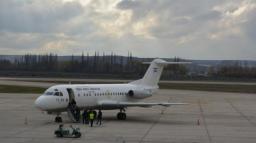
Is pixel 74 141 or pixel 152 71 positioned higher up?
pixel 152 71

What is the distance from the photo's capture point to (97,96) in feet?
131

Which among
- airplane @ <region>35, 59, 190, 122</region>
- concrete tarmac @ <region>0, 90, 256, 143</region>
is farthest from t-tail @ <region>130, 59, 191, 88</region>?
concrete tarmac @ <region>0, 90, 256, 143</region>

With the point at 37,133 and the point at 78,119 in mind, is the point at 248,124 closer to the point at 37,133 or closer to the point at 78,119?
the point at 78,119

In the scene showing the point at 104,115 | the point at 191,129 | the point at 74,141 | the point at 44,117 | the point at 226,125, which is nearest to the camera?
the point at 74,141

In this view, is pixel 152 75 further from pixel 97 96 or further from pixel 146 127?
pixel 146 127

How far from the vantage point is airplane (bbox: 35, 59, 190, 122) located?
3741 centimetres

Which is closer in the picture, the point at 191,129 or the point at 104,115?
the point at 191,129

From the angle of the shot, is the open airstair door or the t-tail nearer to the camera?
the open airstair door

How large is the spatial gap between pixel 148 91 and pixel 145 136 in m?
14.0

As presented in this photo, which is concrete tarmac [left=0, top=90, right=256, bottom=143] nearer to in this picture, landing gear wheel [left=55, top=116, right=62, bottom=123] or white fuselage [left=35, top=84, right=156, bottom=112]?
landing gear wheel [left=55, top=116, right=62, bottom=123]

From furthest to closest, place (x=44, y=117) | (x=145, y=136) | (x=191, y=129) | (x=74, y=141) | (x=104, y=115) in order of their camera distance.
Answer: (x=104, y=115), (x=44, y=117), (x=191, y=129), (x=145, y=136), (x=74, y=141)

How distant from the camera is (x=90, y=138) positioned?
28.5m

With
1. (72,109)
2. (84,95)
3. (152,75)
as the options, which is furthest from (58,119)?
(152,75)

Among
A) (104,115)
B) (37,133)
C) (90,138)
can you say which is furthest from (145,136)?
(104,115)
